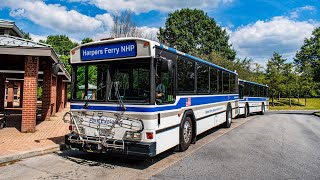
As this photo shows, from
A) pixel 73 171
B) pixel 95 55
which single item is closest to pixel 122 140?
pixel 73 171

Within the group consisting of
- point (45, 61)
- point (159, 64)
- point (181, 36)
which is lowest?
point (159, 64)

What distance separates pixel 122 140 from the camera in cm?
609

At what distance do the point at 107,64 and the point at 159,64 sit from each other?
4.47 ft

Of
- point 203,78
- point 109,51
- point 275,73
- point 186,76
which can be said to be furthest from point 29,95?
point 275,73

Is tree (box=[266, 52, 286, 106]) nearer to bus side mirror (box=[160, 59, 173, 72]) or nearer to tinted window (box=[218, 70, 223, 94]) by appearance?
tinted window (box=[218, 70, 223, 94])

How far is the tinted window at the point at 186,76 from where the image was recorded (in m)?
7.82

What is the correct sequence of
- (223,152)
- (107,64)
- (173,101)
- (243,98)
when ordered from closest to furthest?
(107,64) → (173,101) → (223,152) → (243,98)

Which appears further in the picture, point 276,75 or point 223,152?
point 276,75

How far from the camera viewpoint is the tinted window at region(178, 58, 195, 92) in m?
7.82

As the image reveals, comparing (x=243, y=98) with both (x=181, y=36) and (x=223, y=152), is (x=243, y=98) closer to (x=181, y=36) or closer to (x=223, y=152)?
(x=223, y=152)

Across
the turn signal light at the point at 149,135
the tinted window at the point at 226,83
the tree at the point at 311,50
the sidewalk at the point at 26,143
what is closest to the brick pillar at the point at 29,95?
the sidewalk at the point at 26,143

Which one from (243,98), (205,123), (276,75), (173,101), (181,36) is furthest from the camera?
(181,36)

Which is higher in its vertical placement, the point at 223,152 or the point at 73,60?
the point at 73,60

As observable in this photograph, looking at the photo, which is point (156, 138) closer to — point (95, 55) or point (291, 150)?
point (95, 55)
